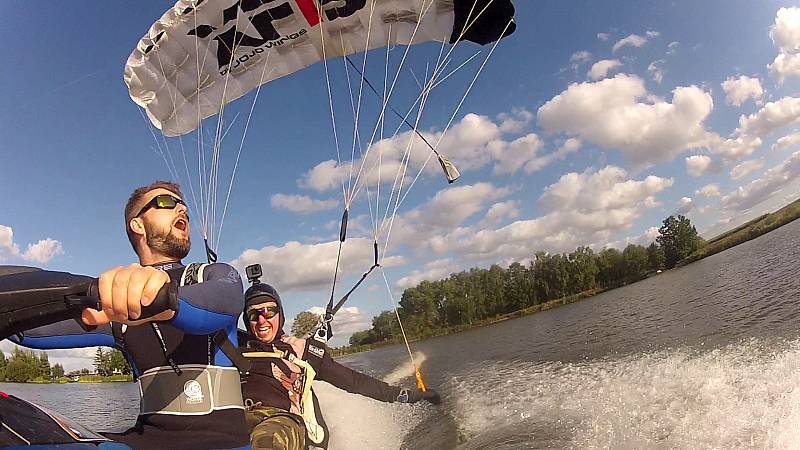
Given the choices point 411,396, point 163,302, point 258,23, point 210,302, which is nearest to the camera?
point 163,302

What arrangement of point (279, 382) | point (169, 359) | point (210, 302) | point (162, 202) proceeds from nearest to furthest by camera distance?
point (210, 302)
point (169, 359)
point (162, 202)
point (279, 382)

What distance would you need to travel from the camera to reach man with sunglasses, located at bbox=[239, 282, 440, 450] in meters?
3.98

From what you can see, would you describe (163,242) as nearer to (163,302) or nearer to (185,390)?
(185,390)

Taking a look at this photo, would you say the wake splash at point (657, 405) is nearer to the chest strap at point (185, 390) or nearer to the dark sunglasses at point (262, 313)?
the dark sunglasses at point (262, 313)

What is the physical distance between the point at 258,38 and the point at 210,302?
21.2 feet

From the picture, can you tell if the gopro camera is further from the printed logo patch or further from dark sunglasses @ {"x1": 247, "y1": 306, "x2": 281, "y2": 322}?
the printed logo patch

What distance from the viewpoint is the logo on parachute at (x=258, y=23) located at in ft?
21.7

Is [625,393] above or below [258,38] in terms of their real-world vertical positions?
below

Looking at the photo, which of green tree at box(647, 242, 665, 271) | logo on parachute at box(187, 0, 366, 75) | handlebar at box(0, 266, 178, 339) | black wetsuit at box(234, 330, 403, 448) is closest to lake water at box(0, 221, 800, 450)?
handlebar at box(0, 266, 178, 339)

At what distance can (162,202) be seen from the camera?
2.29 metres

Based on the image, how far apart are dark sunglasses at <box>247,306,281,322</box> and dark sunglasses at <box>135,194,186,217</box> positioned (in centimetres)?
209

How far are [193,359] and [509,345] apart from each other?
18146 millimetres

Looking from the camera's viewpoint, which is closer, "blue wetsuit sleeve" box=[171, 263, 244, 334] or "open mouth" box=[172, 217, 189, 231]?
"blue wetsuit sleeve" box=[171, 263, 244, 334]

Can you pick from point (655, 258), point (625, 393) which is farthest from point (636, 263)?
point (625, 393)
